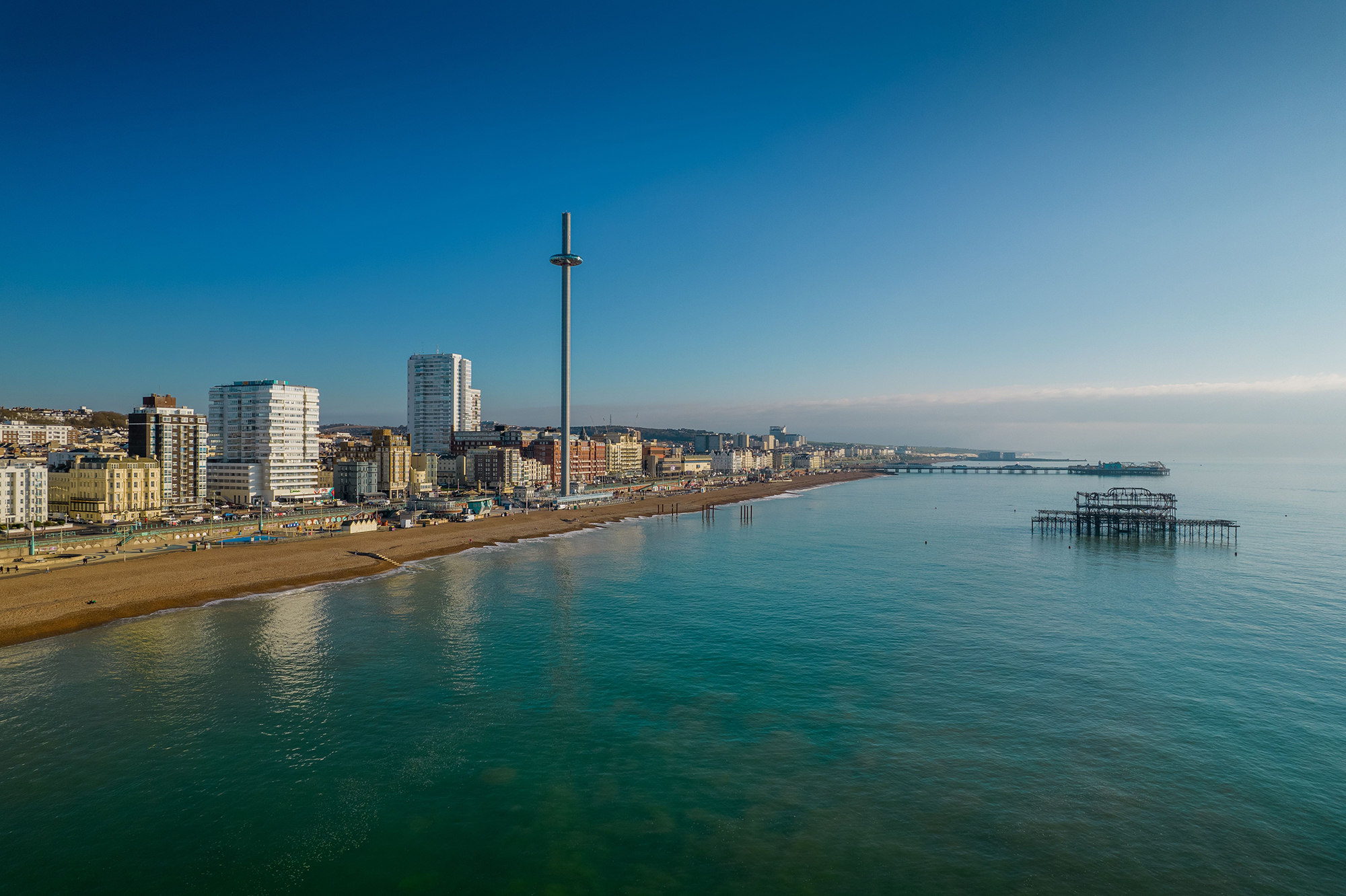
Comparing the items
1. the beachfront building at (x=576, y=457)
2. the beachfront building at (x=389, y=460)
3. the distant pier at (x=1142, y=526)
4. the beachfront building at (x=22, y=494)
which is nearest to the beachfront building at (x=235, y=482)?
the beachfront building at (x=389, y=460)

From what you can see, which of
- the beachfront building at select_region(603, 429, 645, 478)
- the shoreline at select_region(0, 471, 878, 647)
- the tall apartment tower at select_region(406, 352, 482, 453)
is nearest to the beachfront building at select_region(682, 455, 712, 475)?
the beachfront building at select_region(603, 429, 645, 478)

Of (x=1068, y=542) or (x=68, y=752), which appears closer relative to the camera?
(x=68, y=752)

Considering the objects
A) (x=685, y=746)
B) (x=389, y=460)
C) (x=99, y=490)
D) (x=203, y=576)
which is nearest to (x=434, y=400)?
(x=389, y=460)

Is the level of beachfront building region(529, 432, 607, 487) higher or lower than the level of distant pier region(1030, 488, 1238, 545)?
higher

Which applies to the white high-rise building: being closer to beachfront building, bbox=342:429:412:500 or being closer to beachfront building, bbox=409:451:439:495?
beachfront building, bbox=342:429:412:500

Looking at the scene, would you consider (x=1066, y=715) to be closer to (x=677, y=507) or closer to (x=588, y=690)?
(x=588, y=690)

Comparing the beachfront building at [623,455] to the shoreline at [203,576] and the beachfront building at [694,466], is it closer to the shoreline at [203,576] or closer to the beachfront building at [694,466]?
the beachfront building at [694,466]

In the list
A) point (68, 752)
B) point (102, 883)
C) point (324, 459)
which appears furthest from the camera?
point (324, 459)

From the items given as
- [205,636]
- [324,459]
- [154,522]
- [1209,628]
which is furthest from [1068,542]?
[324,459]
